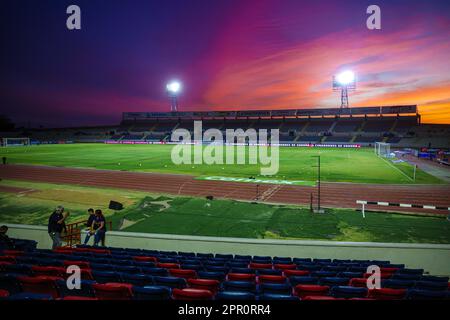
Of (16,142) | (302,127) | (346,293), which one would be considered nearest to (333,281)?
(346,293)

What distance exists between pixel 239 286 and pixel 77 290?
9.33ft

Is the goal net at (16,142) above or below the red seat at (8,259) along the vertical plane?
above

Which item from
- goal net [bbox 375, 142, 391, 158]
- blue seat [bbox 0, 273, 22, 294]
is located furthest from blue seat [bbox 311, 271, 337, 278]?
goal net [bbox 375, 142, 391, 158]

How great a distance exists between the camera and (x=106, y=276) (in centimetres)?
591

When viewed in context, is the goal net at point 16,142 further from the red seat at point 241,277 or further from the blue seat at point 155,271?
the red seat at point 241,277

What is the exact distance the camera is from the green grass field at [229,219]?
14.3m

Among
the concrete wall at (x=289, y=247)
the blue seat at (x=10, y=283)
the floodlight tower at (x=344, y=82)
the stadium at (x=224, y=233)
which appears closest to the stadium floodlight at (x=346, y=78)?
the floodlight tower at (x=344, y=82)

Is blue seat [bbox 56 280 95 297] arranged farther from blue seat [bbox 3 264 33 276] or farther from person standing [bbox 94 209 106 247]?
person standing [bbox 94 209 106 247]

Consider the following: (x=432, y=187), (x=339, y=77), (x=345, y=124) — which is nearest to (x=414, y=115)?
(x=345, y=124)

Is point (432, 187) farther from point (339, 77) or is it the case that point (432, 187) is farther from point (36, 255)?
point (339, 77)

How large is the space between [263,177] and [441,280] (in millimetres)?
24248

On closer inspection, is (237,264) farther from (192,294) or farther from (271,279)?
(192,294)

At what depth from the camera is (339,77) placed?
3479 inches

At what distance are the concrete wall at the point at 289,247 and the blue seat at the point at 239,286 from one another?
5.56 metres
